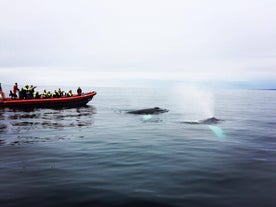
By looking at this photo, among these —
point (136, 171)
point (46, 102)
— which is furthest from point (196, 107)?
point (136, 171)

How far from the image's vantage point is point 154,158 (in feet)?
41.0

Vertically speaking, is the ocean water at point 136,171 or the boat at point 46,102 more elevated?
the boat at point 46,102

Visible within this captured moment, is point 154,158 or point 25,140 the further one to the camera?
point 25,140

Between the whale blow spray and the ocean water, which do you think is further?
the whale blow spray

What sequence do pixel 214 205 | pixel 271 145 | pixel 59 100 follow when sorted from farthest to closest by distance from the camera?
pixel 59 100 → pixel 271 145 → pixel 214 205

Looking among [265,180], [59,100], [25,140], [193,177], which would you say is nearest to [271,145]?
[265,180]

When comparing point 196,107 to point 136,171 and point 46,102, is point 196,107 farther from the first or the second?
point 136,171

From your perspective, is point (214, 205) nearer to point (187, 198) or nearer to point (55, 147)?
point (187, 198)

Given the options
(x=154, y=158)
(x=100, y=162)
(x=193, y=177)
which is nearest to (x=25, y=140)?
(x=100, y=162)

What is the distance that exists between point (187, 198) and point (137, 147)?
7358mm

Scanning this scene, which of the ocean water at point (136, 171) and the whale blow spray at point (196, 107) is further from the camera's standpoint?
the whale blow spray at point (196, 107)

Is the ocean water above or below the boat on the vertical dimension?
below

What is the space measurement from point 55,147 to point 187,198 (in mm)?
9210

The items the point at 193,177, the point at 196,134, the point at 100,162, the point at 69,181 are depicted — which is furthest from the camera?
the point at 196,134
